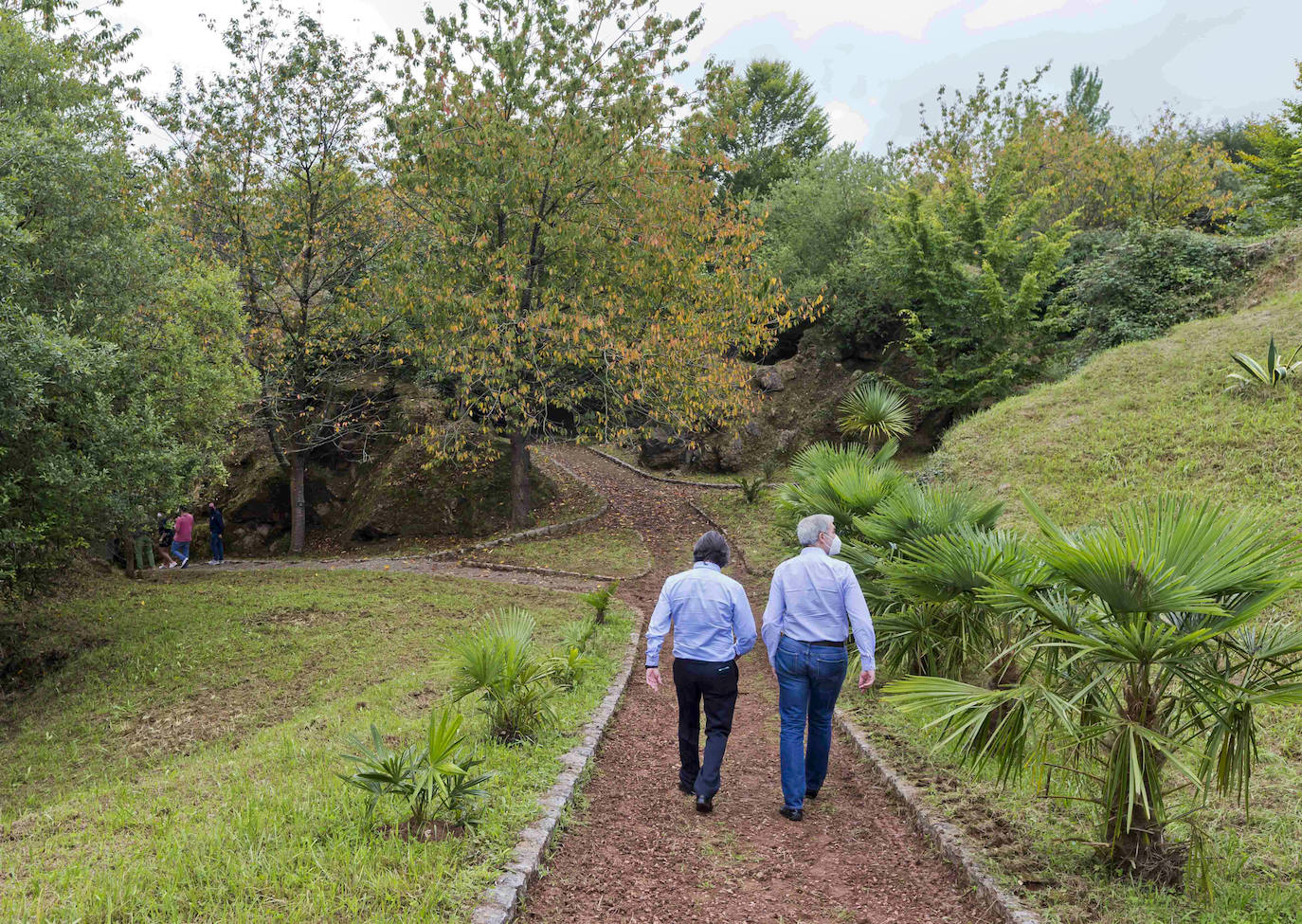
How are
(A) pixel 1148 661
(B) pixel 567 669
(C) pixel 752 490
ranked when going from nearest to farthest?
(A) pixel 1148 661 < (B) pixel 567 669 < (C) pixel 752 490

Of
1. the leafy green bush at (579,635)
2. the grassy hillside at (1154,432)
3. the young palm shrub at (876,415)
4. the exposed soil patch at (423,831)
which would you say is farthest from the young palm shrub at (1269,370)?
the exposed soil patch at (423,831)

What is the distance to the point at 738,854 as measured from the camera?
447cm

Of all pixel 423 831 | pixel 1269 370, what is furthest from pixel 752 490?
pixel 423 831

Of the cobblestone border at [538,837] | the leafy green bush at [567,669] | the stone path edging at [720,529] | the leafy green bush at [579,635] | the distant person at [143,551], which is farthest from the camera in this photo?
the distant person at [143,551]

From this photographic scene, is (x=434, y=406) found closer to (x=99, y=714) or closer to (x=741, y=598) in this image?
(x=99, y=714)

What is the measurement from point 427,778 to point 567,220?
12372 millimetres

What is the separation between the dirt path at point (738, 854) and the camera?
12.8 feet

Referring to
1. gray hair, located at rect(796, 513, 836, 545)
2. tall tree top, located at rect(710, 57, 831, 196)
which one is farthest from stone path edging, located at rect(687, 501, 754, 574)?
tall tree top, located at rect(710, 57, 831, 196)

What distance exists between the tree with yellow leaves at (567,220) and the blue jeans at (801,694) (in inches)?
358

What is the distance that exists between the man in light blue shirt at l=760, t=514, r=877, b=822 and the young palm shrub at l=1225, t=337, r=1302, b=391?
10.0 meters

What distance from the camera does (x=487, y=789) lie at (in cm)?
462

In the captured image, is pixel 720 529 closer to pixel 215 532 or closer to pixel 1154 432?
pixel 1154 432

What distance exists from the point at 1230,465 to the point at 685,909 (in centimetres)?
949

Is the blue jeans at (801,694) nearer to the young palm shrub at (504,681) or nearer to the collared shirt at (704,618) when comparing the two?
the collared shirt at (704,618)
